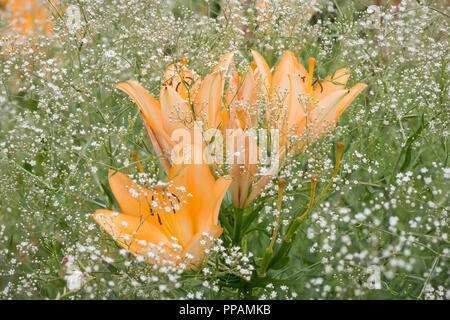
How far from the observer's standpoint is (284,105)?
3.08 feet

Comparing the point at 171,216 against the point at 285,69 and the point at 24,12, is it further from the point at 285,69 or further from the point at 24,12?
the point at 24,12

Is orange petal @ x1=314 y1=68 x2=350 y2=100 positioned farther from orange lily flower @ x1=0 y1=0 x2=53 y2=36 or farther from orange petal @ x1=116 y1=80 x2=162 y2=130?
orange lily flower @ x1=0 y1=0 x2=53 y2=36

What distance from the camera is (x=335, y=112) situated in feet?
2.88

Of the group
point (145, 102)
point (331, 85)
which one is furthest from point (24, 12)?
point (331, 85)

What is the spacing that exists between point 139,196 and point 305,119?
1.00 ft

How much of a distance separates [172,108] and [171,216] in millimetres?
179

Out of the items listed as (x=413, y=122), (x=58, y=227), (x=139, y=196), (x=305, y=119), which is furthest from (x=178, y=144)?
(x=413, y=122)

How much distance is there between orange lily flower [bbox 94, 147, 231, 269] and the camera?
2.65 ft

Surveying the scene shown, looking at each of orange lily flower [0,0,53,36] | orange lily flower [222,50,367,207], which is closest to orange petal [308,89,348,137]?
orange lily flower [222,50,367,207]

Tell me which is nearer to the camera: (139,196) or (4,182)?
(139,196)

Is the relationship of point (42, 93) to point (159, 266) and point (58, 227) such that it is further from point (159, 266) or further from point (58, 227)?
point (159, 266)

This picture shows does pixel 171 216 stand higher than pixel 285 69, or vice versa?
pixel 285 69

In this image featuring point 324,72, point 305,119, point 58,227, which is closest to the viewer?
point 305,119
